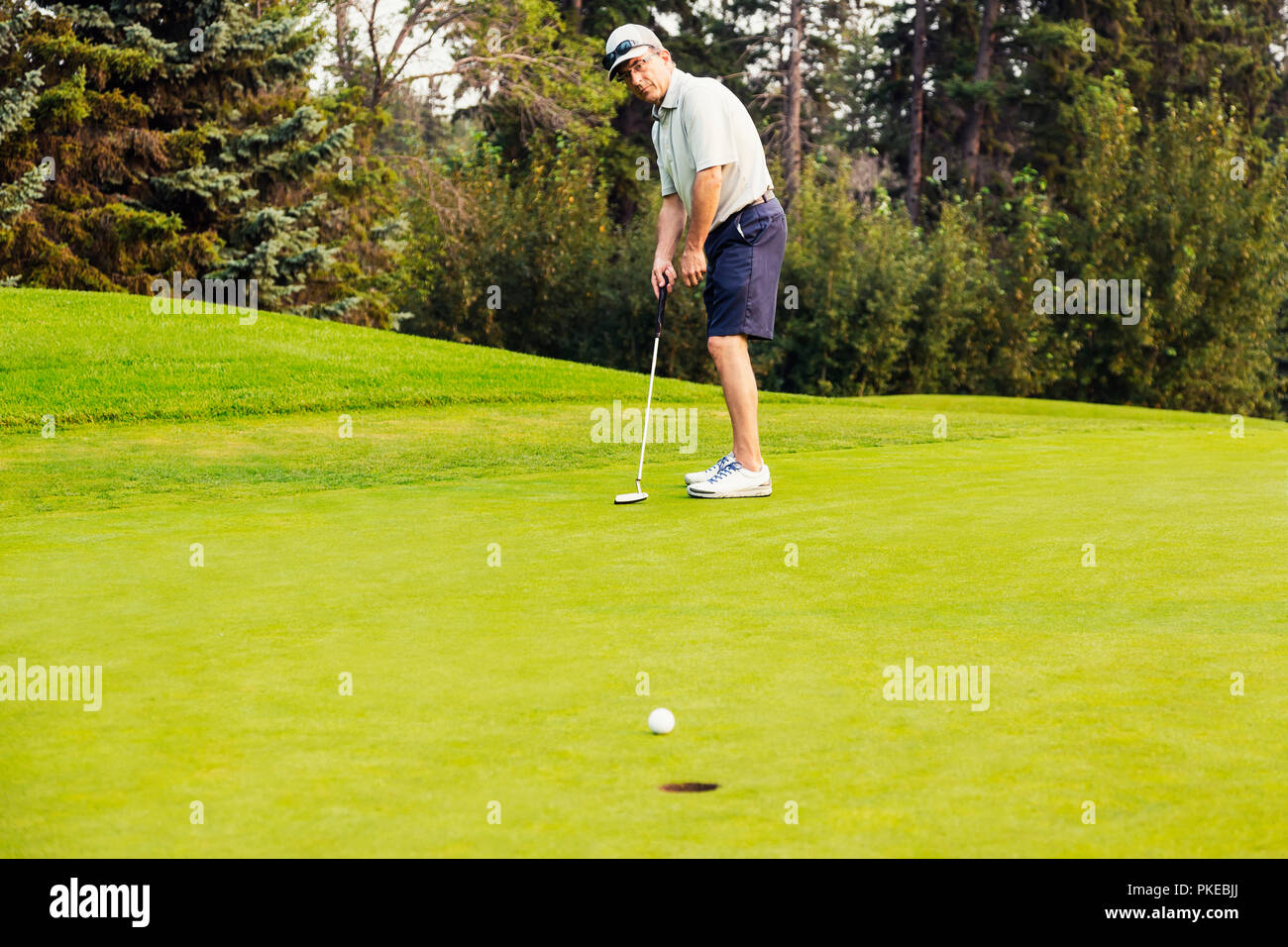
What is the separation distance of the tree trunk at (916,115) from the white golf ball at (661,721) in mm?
36312

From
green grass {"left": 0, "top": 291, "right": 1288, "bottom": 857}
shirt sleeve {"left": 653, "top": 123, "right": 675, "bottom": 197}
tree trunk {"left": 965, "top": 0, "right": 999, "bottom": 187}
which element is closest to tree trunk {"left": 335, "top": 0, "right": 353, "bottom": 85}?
tree trunk {"left": 965, "top": 0, "right": 999, "bottom": 187}

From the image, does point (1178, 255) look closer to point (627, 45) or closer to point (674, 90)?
point (674, 90)

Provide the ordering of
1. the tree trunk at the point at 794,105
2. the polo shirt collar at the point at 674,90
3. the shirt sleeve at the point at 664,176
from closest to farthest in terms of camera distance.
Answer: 1. the polo shirt collar at the point at 674,90
2. the shirt sleeve at the point at 664,176
3. the tree trunk at the point at 794,105

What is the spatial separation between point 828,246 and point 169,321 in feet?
47.1

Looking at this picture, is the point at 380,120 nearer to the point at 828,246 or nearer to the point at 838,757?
the point at 828,246

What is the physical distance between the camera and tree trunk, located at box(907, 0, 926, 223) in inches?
1502

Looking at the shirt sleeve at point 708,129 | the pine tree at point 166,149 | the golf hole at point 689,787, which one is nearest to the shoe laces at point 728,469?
the shirt sleeve at point 708,129

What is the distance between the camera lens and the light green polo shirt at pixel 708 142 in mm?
7113

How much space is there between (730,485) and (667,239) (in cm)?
143

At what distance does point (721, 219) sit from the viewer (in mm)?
7418

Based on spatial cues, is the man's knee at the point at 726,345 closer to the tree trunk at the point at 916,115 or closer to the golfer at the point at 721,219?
the golfer at the point at 721,219

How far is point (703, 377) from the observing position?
26141mm

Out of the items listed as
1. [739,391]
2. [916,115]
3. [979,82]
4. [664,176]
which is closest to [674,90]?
[664,176]

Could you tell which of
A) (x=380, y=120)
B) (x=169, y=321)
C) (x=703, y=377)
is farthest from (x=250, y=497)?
(x=380, y=120)
